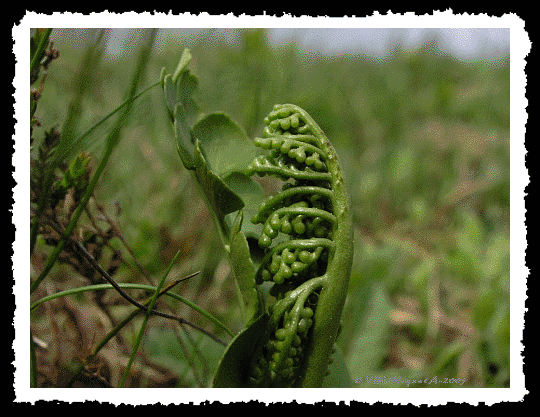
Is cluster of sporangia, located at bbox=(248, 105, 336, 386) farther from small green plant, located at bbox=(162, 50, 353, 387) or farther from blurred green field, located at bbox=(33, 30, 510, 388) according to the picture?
blurred green field, located at bbox=(33, 30, 510, 388)

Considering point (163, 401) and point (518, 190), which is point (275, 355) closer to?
point (163, 401)

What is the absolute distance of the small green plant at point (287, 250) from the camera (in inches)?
53.6

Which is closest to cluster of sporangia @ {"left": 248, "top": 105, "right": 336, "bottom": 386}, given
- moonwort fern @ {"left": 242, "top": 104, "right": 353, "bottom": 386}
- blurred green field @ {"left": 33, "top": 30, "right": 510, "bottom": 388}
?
moonwort fern @ {"left": 242, "top": 104, "right": 353, "bottom": 386}

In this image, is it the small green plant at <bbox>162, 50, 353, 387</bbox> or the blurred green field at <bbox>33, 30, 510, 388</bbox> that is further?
the blurred green field at <bbox>33, 30, 510, 388</bbox>

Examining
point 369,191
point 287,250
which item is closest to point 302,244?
point 287,250

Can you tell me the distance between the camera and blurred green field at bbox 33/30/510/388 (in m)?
2.67

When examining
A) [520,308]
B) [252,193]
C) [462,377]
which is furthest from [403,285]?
[252,193]

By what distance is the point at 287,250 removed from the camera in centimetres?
137

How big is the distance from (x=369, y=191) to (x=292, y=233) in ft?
10.3

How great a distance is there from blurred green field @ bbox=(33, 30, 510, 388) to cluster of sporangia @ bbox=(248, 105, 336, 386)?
57 centimetres

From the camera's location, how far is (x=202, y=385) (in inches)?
83.2

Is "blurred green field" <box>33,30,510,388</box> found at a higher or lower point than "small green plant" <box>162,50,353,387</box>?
higher

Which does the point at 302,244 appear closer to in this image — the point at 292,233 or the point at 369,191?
the point at 292,233

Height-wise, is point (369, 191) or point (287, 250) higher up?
point (369, 191)
